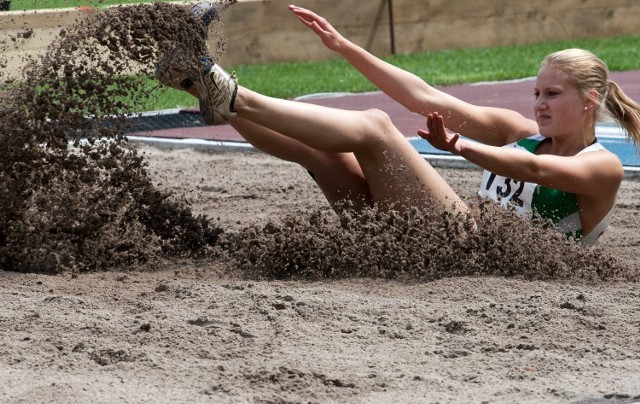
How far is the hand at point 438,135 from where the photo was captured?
4.11 meters

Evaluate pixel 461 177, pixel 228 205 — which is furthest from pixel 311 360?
pixel 461 177

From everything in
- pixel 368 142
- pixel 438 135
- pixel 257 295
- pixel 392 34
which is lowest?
pixel 392 34

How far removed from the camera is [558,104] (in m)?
4.92

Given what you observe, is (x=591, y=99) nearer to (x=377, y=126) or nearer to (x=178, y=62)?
(x=377, y=126)

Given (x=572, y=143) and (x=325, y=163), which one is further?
(x=325, y=163)

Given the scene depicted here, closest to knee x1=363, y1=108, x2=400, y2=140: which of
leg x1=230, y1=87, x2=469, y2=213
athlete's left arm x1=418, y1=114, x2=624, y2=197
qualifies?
leg x1=230, y1=87, x2=469, y2=213

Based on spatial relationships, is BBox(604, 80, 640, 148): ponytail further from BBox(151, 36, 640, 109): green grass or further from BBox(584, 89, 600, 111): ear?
BBox(151, 36, 640, 109): green grass

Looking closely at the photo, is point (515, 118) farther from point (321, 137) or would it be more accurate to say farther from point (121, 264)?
point (121, 264)

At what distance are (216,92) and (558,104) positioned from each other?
1.43m

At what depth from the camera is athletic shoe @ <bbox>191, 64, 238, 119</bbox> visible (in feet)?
15.6

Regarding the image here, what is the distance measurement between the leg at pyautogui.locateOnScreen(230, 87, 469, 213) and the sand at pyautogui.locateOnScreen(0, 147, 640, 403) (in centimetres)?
42

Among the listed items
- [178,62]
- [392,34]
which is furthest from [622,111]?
[392,34]

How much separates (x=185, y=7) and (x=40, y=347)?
187 centimetres

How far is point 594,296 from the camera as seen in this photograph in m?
4.39
